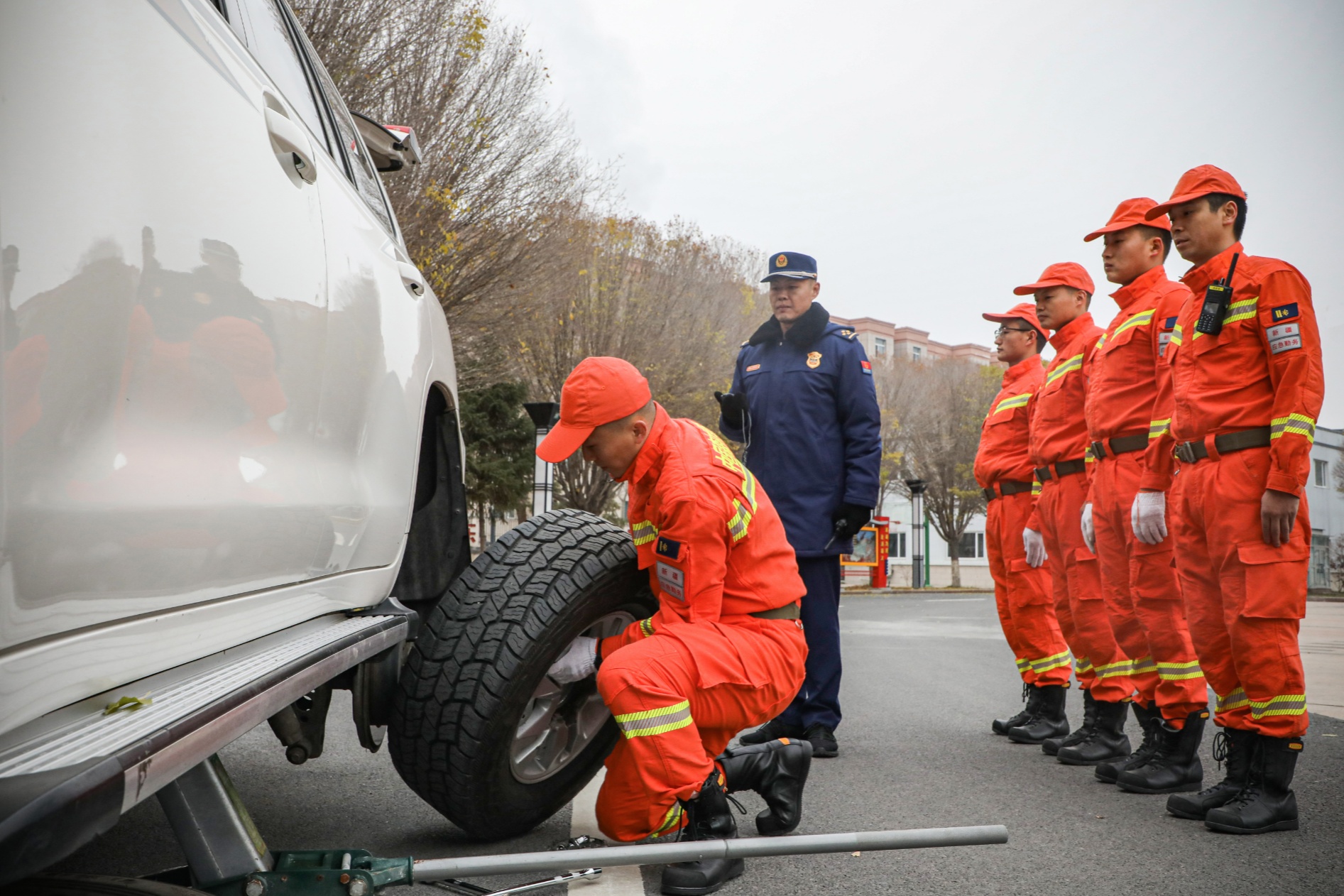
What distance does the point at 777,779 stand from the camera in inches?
117

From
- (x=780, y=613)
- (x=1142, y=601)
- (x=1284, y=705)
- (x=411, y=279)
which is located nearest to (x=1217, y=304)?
(x=1142, y=601)

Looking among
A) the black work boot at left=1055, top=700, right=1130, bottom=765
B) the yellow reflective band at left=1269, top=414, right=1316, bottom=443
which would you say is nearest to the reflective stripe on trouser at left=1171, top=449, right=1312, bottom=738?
the yellow reflective band at left=1269, top=414, right=1316, bottom=443

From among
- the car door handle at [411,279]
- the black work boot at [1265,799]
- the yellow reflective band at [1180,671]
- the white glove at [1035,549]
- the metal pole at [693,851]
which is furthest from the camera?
the white glove at [1035,549]

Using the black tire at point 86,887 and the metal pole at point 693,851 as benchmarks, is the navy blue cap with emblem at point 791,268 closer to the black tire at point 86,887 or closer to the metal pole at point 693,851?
the metal pole at point 693,851

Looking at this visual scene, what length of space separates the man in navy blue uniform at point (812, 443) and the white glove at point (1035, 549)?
3.43 ft

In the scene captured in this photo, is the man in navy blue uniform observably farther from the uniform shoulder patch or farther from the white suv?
the white suv

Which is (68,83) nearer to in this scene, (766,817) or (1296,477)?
(766,817)

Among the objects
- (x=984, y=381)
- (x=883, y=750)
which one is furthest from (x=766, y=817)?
(x=984, y=381)

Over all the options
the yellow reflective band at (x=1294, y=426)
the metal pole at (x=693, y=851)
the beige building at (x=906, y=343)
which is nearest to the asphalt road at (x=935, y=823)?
the metal pole at (x=693, y=851)

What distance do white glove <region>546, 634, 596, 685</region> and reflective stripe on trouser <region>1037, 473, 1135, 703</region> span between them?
97.0 inches

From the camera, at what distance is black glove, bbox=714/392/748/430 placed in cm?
479

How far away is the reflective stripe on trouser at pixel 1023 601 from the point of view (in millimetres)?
4953

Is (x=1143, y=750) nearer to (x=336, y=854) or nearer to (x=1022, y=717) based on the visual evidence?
(x=1022, y=717)

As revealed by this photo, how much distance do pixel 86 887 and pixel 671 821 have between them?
1.59m
